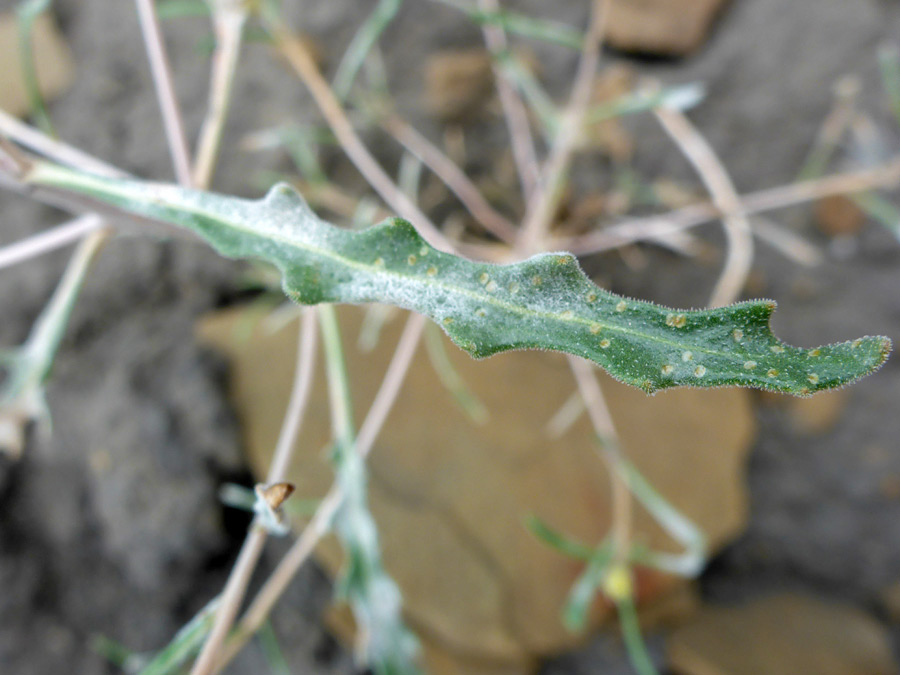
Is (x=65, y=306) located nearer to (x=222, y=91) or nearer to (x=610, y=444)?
(x=222, y=91)

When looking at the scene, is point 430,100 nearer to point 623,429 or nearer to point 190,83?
point 190,83

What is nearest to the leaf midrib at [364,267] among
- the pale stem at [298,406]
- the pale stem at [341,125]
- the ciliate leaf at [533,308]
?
the ciliate leaf at [533,308]

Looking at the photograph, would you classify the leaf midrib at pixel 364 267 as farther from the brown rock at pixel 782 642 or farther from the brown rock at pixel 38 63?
the brown rock at pixel 782 642

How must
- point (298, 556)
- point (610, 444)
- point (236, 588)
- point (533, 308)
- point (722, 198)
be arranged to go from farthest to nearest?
point (722, 198), point (610, 444), point (298, 556), point (236, 588), point (533, 308)

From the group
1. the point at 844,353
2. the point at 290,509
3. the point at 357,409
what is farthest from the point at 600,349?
the point at 357,409

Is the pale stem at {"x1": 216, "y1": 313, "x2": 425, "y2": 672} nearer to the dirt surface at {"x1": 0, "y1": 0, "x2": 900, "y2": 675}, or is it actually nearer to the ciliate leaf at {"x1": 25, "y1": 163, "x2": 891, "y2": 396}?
the ciliate leaf at {"x1": 25, "y1": 163, "x2": 891, "y2": 396}

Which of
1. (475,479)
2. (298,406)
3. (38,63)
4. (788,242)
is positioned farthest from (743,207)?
(38,63)
